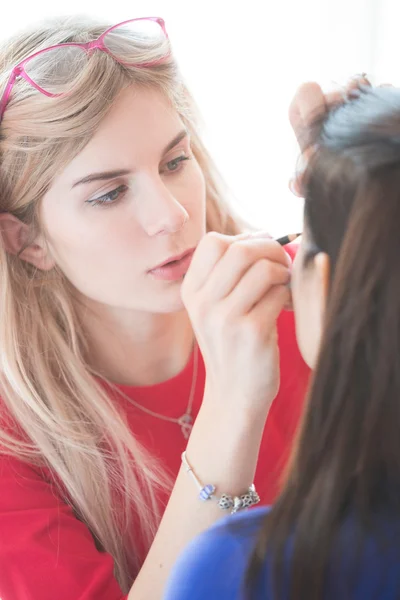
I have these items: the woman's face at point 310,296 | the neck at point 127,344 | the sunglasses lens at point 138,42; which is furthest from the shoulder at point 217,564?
the sunglasses lens at point 138,42

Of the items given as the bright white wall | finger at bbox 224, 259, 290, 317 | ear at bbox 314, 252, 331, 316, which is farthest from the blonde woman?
the bright white wall

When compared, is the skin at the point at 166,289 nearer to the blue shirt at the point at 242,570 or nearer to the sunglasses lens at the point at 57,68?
the sunglasses lens at the point at 57,68

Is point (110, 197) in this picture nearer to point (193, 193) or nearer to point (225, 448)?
point (193, 193)

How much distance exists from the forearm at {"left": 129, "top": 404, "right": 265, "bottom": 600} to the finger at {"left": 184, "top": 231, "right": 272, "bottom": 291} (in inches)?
5.7

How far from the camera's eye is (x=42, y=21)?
950 mm

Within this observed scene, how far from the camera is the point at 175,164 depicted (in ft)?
3.09

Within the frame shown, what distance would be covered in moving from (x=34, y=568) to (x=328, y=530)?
45cm

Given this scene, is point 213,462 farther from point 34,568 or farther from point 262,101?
point 262,101

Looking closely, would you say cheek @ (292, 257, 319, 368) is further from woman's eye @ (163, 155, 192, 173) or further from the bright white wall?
the bright white wall

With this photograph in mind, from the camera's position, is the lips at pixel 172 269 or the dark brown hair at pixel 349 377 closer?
the dark brown hair at pixel 349 377

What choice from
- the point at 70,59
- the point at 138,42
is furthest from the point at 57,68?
the point at 138,42

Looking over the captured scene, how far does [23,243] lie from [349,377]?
59 cm

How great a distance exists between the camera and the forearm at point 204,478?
0.76 meters

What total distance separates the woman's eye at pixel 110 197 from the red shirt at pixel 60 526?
29 cm
